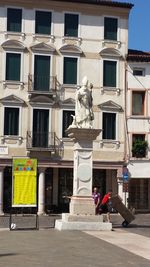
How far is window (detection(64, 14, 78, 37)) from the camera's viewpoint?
36.8 m

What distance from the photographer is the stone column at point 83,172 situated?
20734mm

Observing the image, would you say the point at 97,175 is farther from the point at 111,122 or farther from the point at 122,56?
the point at 122,56

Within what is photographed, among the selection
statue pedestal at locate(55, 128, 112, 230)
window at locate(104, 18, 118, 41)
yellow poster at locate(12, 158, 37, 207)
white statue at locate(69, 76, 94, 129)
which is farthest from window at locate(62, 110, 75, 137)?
statue pedestal at locate(55, 128, 112, 230)

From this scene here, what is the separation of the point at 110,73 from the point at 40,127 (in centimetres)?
613

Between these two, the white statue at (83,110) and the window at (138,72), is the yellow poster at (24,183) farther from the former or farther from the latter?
the window at (138,72)

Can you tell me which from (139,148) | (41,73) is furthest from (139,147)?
(41,73)

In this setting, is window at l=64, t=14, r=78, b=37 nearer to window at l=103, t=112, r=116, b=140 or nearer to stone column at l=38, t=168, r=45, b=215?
window at l=103, t=112, r=116, b=140

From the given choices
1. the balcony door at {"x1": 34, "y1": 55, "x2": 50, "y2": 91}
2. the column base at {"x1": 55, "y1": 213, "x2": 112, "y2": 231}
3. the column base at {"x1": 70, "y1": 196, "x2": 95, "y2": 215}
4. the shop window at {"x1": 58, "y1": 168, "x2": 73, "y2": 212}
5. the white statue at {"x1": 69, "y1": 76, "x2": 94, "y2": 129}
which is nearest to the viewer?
the column base at {"x1": 55, "y1": 213, "x2": 112, "y2": 231}

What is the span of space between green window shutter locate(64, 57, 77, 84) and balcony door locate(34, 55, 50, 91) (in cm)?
123

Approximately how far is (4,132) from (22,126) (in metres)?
1.22

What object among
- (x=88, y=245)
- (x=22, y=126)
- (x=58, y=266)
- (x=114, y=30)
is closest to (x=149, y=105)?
(x=114, y=30)

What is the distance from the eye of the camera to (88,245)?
15.5 meters

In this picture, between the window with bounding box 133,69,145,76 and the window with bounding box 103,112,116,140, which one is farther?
the window with bounding box 133,69,145,76

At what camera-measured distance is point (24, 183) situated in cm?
2162
